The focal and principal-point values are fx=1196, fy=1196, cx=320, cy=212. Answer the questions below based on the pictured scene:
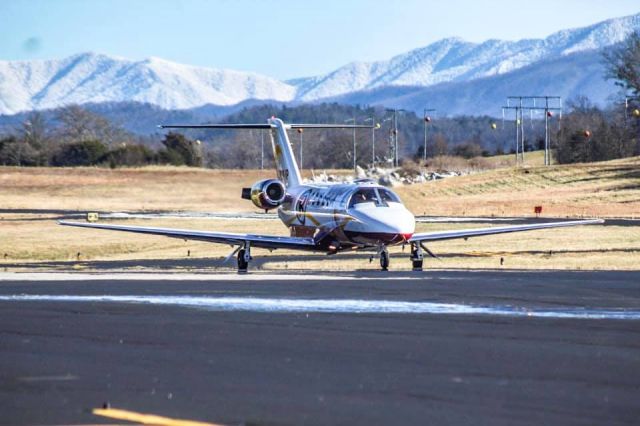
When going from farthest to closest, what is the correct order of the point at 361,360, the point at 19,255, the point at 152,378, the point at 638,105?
the point at 638,105 → the point at 19,255 → the point at 361,360 → the point at 152,378

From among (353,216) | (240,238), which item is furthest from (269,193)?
(353,216)

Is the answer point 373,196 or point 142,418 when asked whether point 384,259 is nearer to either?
point 373,196

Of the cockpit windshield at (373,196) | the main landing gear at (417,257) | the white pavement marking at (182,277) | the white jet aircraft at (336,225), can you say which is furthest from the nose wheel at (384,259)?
the white pavement marking at (182,277)

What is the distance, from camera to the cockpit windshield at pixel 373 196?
3005 centimetres

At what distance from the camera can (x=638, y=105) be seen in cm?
12888

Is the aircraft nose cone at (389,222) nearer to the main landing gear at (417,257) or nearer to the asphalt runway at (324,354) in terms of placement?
the main landing gear at (417,257)

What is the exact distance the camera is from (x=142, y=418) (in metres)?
8.84

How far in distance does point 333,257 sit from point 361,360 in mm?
25203

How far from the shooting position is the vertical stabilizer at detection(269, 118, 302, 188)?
3797 cm

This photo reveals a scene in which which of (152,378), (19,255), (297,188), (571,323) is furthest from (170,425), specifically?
(19,255)

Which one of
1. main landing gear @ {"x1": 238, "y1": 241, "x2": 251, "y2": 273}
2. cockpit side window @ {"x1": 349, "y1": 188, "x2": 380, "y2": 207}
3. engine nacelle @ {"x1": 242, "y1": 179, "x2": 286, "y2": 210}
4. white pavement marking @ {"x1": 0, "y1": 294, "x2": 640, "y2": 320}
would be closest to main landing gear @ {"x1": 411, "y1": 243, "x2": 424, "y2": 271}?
cockpit side window @ {"x1": 349, "y1": 188, "x2": 380, "y2": 207}

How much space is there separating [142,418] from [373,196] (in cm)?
2160

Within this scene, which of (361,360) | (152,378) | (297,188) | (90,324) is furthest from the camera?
(297,188)

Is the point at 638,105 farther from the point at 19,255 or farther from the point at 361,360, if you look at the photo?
the point at 361,360
